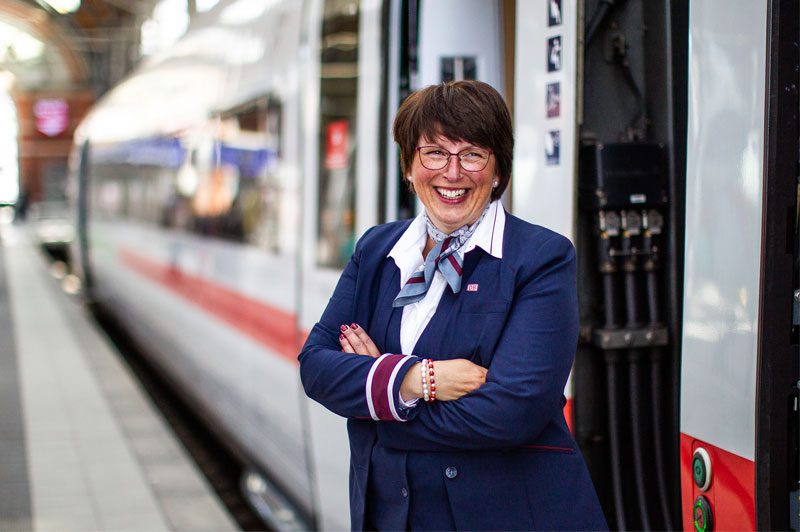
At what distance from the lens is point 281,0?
462 centimetres

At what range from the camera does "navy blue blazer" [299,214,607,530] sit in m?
1.84

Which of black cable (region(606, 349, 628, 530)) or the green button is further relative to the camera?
black cable (region(606, 349, 628, 530))

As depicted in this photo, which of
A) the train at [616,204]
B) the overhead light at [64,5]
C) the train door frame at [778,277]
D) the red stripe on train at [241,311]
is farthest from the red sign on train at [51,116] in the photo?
the train door frame at [778,277]

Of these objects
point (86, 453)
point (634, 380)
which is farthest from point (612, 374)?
point (86, 453)

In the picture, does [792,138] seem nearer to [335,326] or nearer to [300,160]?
[335,326]

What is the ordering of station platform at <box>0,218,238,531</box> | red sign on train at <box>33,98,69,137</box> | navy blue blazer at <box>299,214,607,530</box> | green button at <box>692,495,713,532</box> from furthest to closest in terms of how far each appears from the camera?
red sign on train at <box>33,98,69,137</box>
station platform at <box>0,218,238,531</box>
green button at <box>692,495,713,532</box>
navy blue blazer at <box>299,214,607,530</box>

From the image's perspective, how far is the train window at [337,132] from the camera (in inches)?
146

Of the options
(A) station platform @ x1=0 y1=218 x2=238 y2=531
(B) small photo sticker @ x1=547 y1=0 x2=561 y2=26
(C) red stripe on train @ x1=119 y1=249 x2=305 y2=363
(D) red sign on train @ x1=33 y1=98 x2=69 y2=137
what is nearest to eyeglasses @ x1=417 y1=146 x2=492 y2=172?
(B) small photo sticker @ x1=547 y1=0 x2=561 y2=26

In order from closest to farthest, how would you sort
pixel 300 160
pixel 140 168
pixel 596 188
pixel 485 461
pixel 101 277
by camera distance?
pixel 485 461 < pixel 596 188 < pixel 300 160 < pixel 140 168 < pixel 101 277

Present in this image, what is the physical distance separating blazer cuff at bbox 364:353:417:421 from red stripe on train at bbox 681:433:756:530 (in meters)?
0.80

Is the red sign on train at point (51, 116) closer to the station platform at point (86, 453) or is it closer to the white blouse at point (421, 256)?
the station platform at point (86, 453)

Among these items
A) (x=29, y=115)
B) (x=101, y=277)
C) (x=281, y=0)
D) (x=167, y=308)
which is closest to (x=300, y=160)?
(x=281, y=0)

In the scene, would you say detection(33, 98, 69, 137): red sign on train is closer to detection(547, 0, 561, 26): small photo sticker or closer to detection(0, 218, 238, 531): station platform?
detection(0, 218, 238, 531): station platform

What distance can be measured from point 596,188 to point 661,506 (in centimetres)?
93
